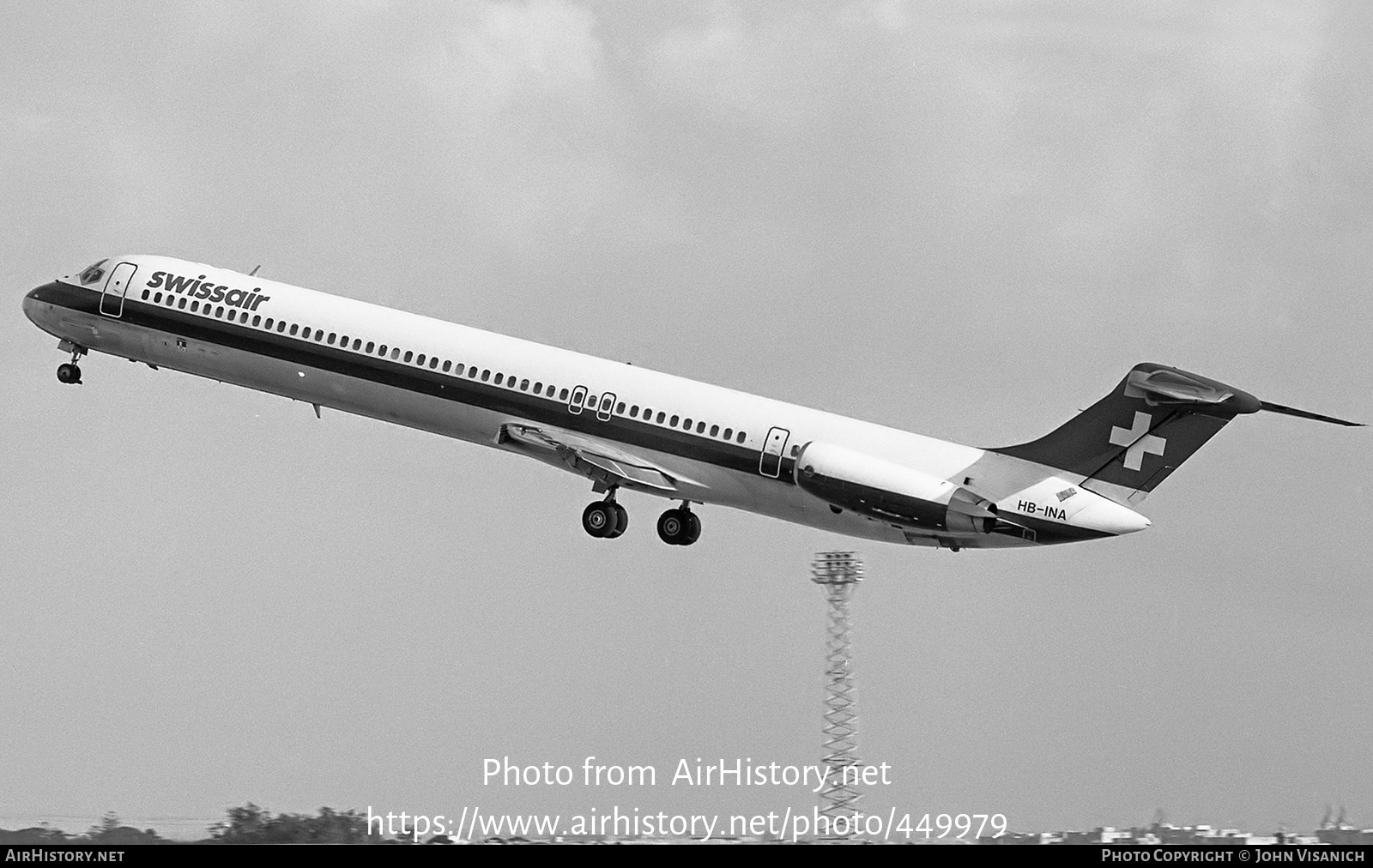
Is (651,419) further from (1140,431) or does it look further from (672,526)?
(1140,431)

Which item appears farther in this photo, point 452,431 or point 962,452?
point 452,431

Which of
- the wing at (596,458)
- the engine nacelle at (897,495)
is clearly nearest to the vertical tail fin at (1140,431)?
the engine nacelle at (897,495)

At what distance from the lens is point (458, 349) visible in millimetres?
52250

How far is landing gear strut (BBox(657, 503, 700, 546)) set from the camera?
174 ft

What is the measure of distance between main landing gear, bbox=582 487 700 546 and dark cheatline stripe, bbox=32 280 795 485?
6.11 ft

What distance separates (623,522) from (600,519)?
699mm

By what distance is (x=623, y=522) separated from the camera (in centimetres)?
5284

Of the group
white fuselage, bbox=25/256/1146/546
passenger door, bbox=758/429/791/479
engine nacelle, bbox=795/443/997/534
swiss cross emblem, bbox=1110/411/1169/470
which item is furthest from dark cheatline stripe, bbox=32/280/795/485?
swiss cross emblem, bbox=1110/411/1169/470

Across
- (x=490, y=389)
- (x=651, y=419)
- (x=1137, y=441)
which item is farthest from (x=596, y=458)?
(x=1137, y=441)

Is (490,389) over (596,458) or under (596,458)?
over

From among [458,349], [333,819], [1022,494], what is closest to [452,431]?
[458,349]
